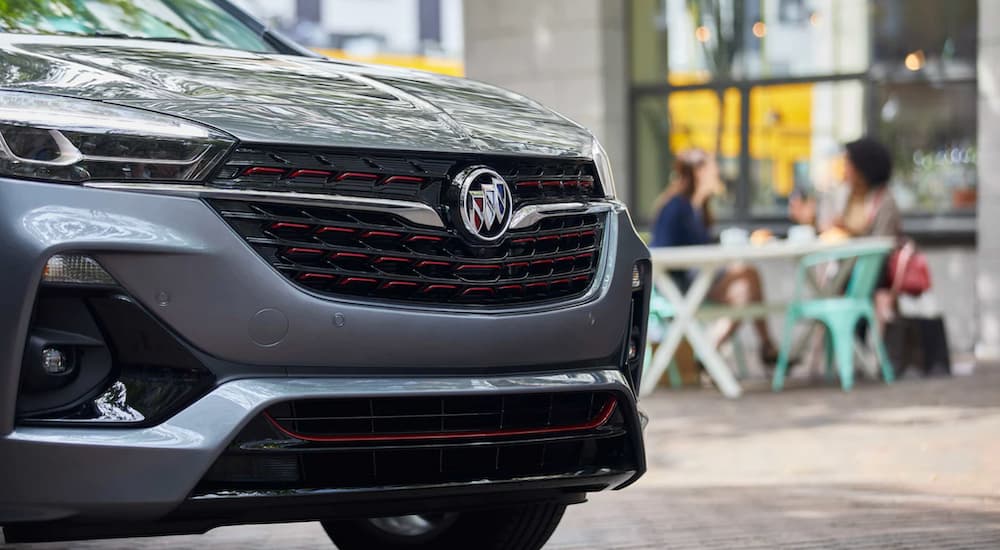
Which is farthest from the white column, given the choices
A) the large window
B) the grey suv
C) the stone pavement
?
the grey suv

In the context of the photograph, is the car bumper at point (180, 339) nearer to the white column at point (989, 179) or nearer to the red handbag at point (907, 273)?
the red handbag at point (907, 273)

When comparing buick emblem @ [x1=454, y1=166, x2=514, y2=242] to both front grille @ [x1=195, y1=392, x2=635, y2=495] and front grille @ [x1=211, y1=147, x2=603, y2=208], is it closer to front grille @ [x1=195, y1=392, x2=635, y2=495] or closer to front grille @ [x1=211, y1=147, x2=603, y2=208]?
front grille @ [x1=211, y1=147, x2=603, y2=208]

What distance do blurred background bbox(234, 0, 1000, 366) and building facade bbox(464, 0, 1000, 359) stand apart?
11mm

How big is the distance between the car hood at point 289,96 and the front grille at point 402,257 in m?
0.16

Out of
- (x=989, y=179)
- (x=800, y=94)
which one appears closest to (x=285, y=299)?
(x=989, y=179)

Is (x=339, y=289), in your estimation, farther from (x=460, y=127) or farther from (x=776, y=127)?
(x=776, y=127)

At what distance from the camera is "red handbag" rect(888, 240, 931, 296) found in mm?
10594

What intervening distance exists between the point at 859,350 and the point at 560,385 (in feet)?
25.4

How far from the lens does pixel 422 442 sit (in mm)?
3346

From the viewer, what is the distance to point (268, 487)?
10.5 ft

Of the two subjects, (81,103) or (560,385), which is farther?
(560,385)

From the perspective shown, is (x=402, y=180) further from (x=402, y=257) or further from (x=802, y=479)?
(x=802, y=479)

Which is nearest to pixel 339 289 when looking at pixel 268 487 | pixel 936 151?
pixel 268 487

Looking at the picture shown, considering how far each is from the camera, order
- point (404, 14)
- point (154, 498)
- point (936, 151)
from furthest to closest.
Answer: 1. point (404, 14)
2. point (936, 151)
3. point (154, 498)
